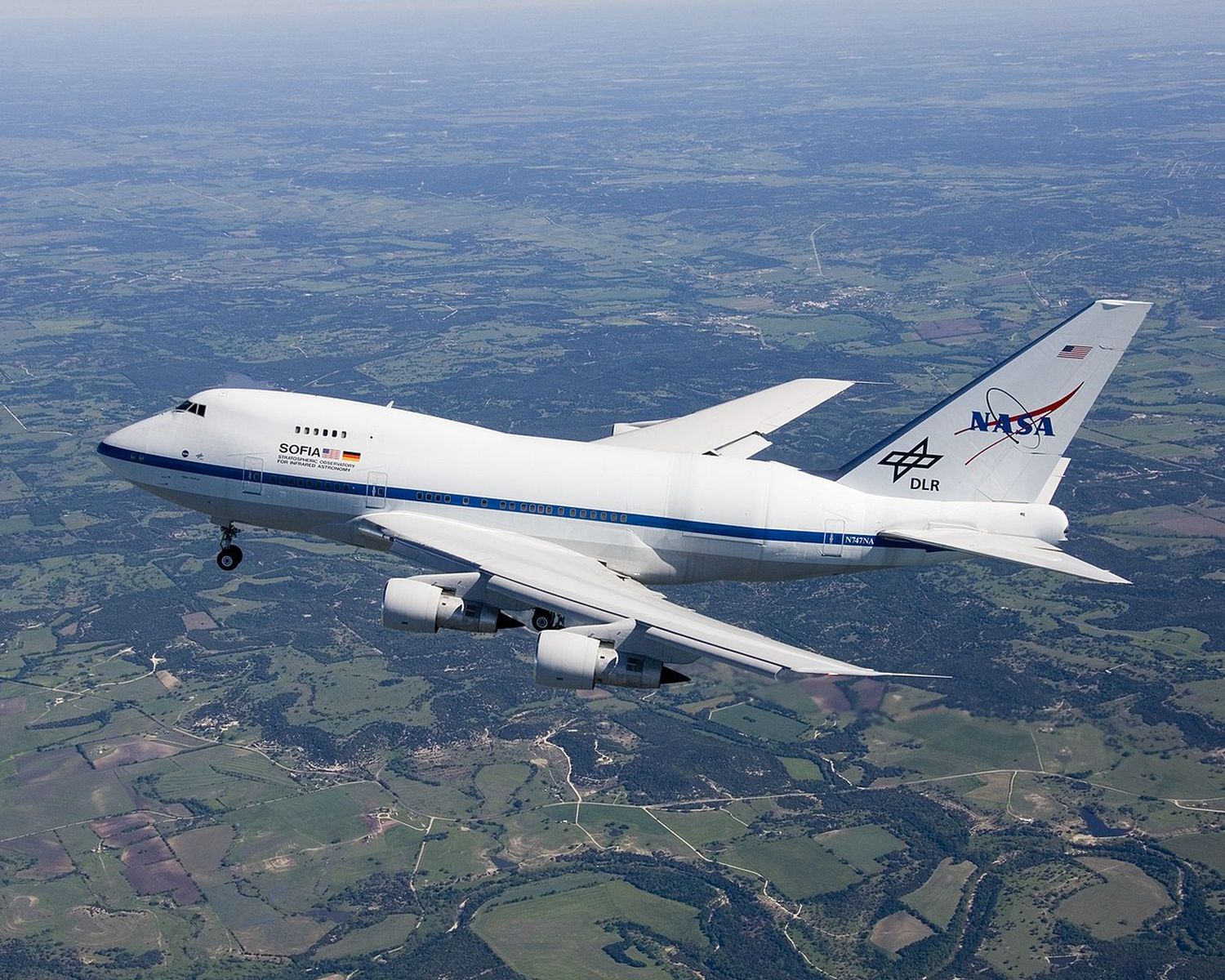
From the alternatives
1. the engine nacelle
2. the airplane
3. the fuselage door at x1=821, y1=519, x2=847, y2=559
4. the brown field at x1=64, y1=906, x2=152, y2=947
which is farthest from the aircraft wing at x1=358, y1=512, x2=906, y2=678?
the brown field at x1=64, y1=906, x2=152, y2=947

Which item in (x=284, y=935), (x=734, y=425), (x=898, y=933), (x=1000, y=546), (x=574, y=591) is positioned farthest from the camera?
(x=284, y=935)

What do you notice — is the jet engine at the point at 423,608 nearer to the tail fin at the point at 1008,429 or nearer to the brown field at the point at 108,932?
the tail fin at the point at 1008,429

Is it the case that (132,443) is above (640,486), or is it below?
above

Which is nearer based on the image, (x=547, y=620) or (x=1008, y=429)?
(x=547, y=620)

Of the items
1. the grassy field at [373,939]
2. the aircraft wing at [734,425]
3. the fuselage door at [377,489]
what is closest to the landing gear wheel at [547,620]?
Result: the fuselage door at [377,489]

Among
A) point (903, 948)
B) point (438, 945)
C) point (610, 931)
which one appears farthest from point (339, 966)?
point (903, 948)

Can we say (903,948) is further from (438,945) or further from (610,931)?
(438,945)

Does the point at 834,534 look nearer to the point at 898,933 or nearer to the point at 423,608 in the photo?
the point at 423,608

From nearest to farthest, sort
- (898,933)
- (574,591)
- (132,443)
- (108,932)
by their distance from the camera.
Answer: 1. (574,591)
2. (132,443)
3. (898,933)
4. (108,932)

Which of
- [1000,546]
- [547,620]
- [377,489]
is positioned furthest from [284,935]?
[1000,546]

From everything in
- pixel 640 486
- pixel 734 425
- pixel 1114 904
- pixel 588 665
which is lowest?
pixel 1114 904
